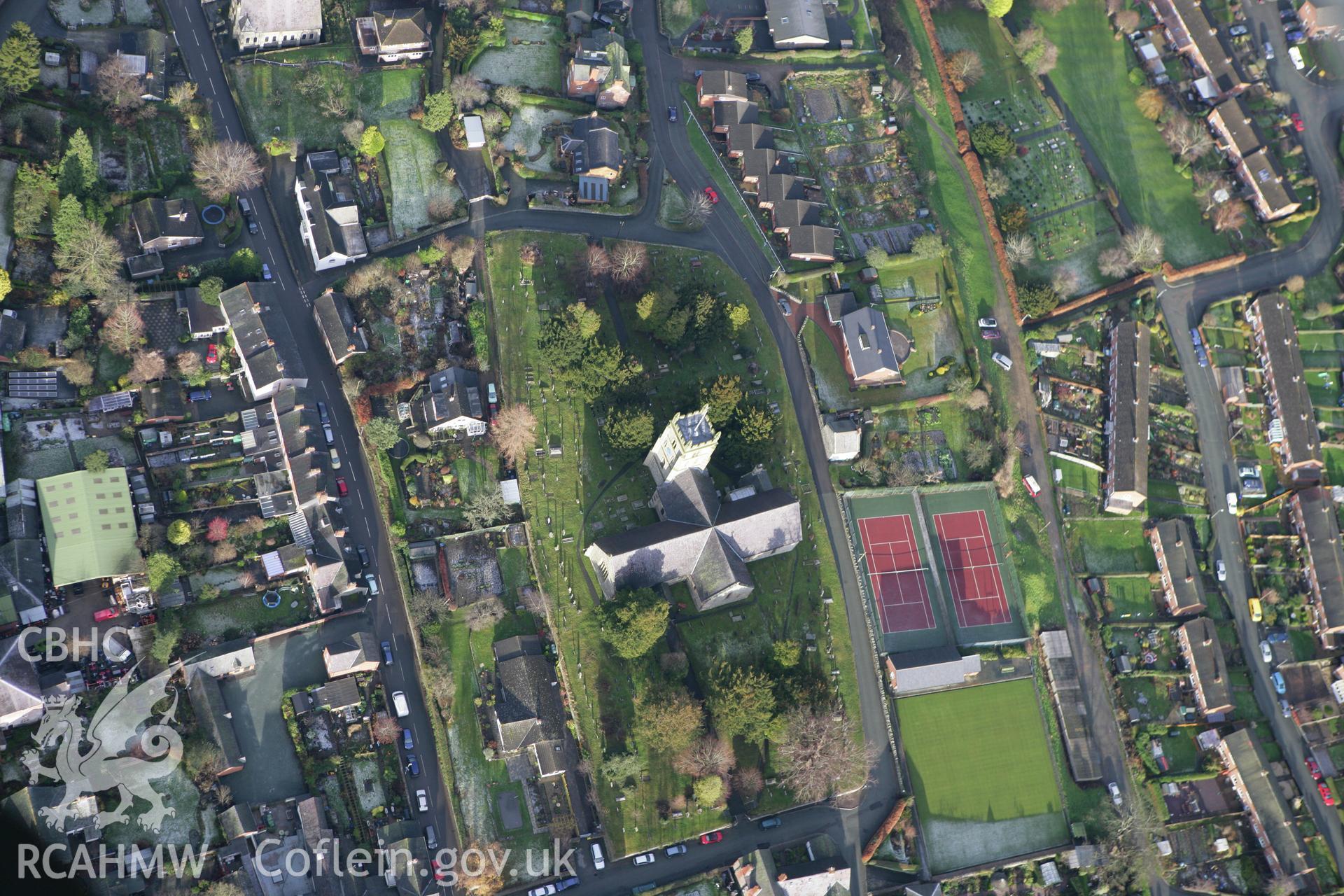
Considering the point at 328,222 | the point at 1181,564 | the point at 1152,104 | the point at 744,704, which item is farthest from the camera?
the point at 1152,104

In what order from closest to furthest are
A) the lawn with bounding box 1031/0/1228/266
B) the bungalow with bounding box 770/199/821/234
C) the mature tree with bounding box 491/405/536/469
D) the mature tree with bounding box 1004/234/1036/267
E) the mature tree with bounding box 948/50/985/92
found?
the mature tree with bounding box 491/405/536/469 < the bungalow with bounding box 770/199/821/234 < the mature tree with bounding box 1004/234/1036/267 < the mature tree with bounding box 948/50/985/92 < the lawn with bounding box 1031/0/1228/266

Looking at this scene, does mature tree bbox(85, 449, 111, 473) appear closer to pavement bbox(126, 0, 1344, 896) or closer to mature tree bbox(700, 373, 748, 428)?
pavement bbox(126, 0, 1344, 896)

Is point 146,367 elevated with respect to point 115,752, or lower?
elevated

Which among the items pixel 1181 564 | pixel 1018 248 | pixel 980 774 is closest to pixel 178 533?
pixel 980 774

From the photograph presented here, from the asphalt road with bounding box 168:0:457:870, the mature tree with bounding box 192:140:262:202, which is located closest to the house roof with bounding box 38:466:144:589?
the asphalt road with bounding box 168:0:457:870

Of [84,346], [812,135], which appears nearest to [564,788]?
[84,346]

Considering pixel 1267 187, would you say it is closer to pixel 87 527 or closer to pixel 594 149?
pixel 594 149

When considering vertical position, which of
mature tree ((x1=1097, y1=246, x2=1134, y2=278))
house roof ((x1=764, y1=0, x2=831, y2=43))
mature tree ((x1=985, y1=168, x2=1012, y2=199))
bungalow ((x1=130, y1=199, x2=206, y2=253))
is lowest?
mature tree ((x1=1097, y1=246, x2=1134, y2=278))
